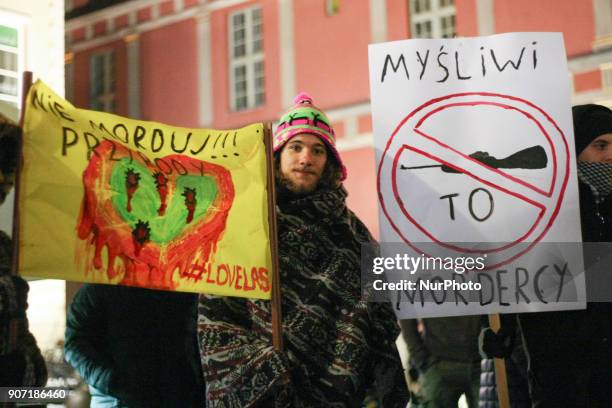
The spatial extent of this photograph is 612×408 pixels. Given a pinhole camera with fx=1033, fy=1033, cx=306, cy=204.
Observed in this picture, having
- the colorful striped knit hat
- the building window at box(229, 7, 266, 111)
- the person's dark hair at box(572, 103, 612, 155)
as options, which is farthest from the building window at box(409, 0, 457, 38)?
the colorful striped knit hat

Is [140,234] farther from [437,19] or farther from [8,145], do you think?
[437,19]

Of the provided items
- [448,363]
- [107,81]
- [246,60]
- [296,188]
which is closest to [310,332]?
[296,188]

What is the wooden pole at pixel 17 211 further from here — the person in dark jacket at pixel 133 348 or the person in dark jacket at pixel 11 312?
the person in dark jacket at pixel 133 348

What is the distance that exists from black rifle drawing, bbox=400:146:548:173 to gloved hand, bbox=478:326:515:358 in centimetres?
46

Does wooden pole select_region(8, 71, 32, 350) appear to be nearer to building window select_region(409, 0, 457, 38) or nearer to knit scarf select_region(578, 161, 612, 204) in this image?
knit scarf select_region(578, 161, 612, 204)

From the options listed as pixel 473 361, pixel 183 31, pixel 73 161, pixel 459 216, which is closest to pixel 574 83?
pixel 183 31

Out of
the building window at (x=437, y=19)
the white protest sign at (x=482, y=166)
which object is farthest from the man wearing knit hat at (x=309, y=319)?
the building window at (x=437, y=19)

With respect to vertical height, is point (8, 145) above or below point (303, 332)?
above

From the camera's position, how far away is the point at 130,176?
8.61ft

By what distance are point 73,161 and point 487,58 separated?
123 cm

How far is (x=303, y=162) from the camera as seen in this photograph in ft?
9.51

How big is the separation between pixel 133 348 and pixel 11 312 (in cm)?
49

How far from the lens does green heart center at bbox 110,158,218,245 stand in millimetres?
2594

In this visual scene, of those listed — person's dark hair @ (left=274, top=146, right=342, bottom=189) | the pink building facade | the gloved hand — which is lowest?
the gloved hand
